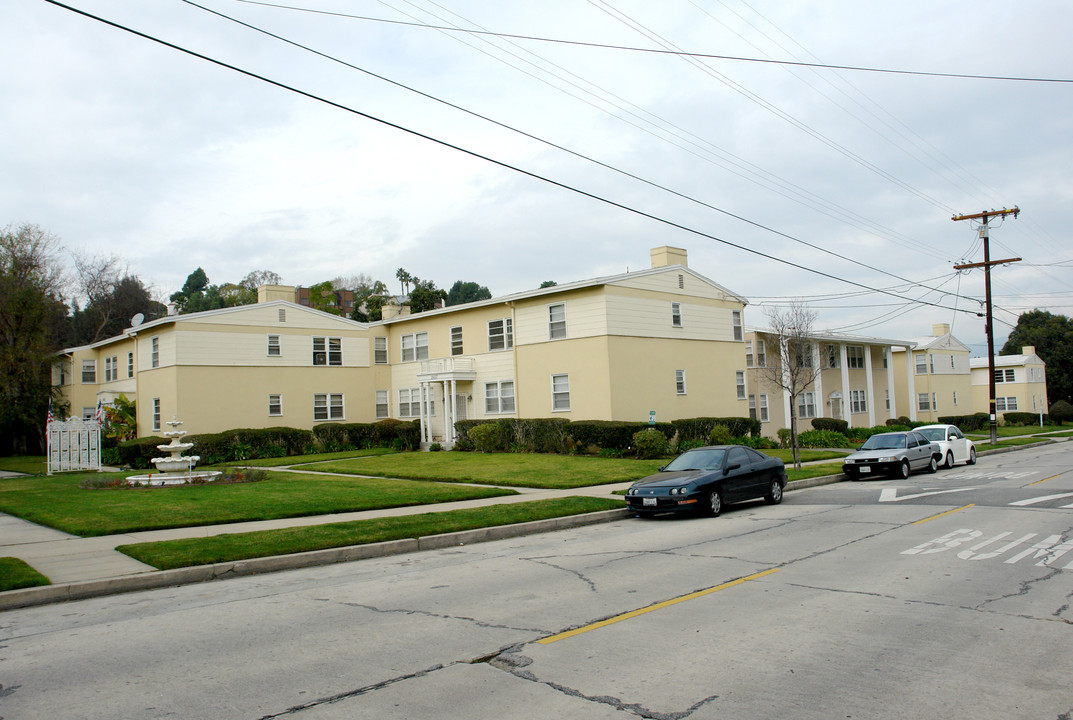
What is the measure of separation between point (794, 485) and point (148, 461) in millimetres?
26269

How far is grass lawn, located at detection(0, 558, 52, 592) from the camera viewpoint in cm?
909

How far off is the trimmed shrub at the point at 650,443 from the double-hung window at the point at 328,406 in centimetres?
1882

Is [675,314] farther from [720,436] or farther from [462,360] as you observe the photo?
[462,360]

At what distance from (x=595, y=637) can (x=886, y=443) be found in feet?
66.3

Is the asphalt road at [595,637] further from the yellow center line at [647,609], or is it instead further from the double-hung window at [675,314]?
the double-hung window at [675,314]

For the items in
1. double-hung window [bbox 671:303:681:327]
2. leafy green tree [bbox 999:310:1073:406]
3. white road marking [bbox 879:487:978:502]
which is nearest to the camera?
white road marking [bbox 879:487:978:502]

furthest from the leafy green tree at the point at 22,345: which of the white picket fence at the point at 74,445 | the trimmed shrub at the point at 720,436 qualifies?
the trimmed shrub at the point at 720,436

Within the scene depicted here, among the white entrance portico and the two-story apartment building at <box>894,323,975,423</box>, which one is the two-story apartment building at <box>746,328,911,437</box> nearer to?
the two-story apartment building at <box>894,323,975,423</box>

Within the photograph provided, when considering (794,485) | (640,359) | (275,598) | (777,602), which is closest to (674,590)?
(777,602)

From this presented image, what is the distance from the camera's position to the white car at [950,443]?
2598cm

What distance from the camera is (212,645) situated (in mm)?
6766

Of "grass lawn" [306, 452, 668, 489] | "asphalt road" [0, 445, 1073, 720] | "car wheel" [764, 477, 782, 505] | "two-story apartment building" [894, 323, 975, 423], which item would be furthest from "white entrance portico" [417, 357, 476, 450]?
"two-story apartment building" [894, 323, 975, 423]

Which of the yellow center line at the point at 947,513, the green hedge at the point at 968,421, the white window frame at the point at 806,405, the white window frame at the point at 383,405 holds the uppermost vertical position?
the white window frame at the point at 383,405

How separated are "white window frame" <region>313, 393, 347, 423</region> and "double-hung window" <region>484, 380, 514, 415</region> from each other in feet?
29.7
